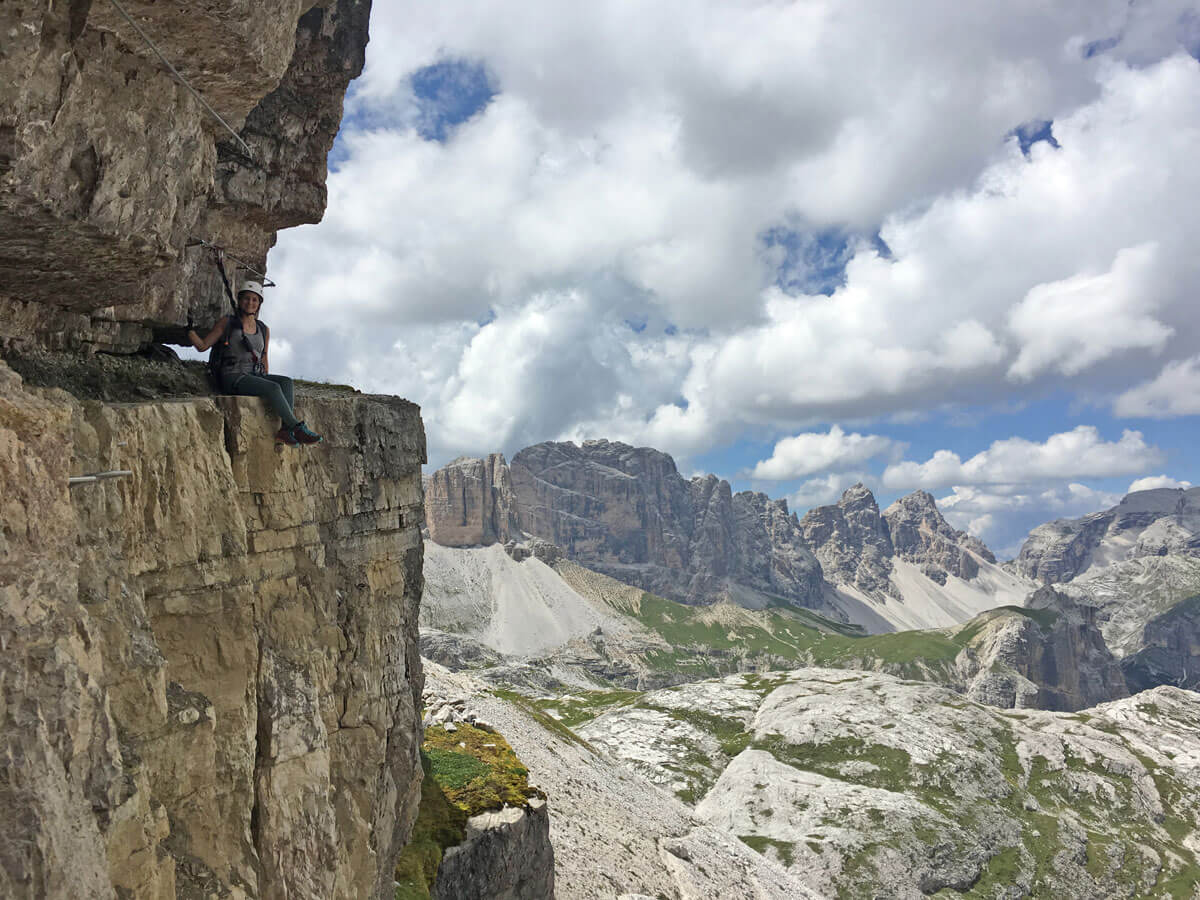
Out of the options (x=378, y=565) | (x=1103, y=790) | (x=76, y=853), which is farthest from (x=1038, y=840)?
(x=76, y=853)

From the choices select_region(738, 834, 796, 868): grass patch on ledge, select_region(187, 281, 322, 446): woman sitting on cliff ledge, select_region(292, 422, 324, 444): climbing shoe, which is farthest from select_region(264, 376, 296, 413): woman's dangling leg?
select_region(738, 834, 796, 868): grass patch on ledge

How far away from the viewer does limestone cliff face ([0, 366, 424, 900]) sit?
8.28 metres

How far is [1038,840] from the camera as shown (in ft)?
325

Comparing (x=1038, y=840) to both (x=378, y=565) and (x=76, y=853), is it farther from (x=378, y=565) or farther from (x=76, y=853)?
(x=76, y=853)

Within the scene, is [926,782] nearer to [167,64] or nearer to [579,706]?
[579,706]

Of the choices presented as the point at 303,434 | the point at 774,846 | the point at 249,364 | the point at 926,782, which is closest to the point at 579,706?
the point at 926,782

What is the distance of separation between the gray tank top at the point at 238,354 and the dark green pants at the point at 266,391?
0.27 m

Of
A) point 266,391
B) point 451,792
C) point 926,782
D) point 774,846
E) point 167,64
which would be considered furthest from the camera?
point 926,782

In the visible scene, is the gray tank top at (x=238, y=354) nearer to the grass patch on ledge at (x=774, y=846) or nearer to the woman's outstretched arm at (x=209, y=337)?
the woman's outstretched arm at (x=209, y=337)

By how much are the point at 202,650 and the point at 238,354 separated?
6246 millimetres

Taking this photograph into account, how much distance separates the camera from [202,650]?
12719 mm

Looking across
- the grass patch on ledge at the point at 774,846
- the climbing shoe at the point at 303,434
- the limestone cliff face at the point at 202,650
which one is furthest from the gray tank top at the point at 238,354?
the grass patch on ledge at the point at 774,846

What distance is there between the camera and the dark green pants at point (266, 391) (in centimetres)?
1455

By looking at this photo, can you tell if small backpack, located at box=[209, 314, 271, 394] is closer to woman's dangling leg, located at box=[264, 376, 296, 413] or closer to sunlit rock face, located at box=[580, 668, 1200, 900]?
woman's dangling leg, located at box=[264, 376, 296, 413]
